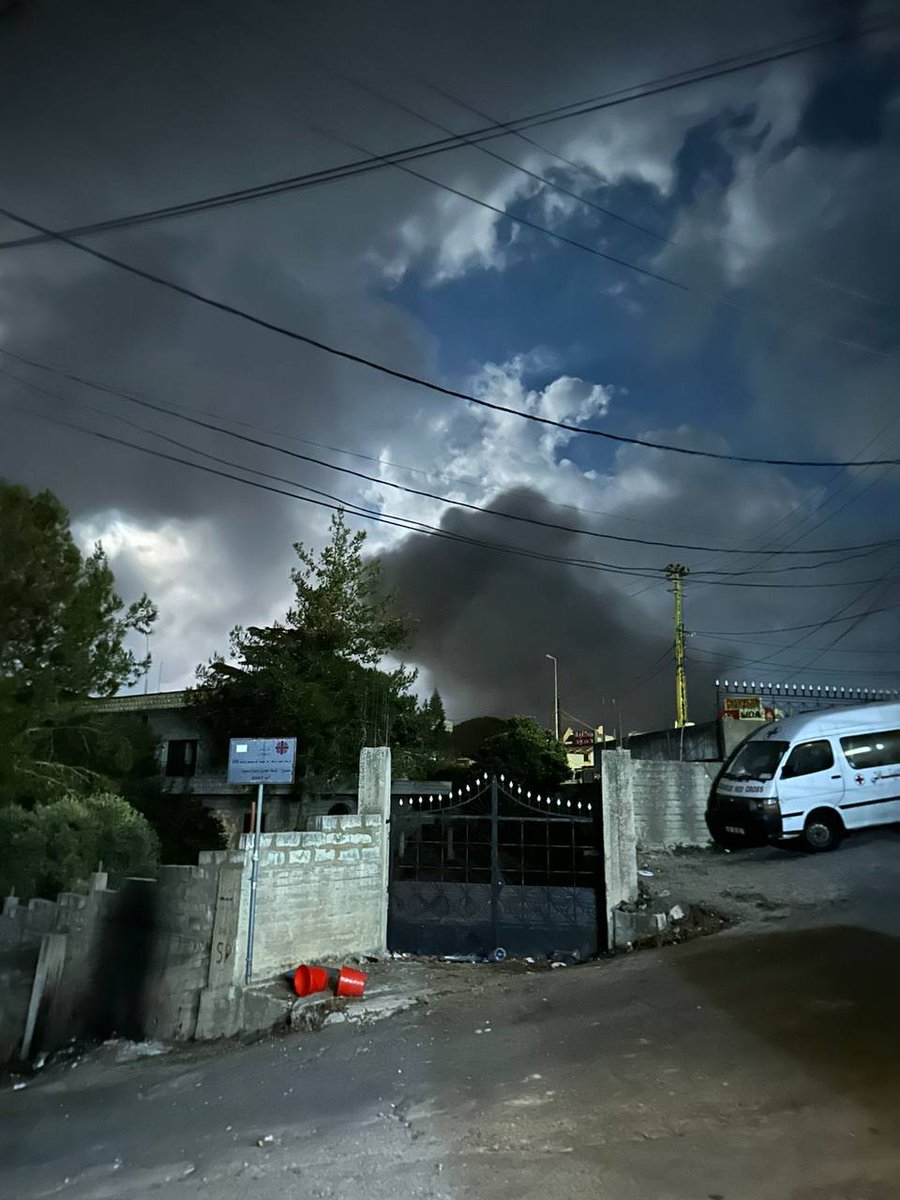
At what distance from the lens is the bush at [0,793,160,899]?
14.6 m

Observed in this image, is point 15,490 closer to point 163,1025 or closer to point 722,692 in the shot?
point 163,1025

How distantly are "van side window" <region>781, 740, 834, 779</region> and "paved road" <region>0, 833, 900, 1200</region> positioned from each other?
384cm

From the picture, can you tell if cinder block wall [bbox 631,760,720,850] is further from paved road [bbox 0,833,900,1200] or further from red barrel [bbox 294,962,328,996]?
red barrel [bbox 294,962,328,996]

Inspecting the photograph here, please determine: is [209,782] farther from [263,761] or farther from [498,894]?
[498,894]

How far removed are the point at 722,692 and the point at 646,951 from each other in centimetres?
883

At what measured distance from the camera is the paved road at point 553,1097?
14.5 ft

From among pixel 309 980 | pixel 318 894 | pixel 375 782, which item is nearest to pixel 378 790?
pixel 375 782

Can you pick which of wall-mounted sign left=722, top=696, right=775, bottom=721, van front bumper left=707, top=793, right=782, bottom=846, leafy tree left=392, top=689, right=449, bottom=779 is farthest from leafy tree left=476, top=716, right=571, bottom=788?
van front bumper left=707, top=793, right=782, bottom=846

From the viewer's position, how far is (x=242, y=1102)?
6.62 metres

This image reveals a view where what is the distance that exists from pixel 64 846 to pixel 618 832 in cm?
1016

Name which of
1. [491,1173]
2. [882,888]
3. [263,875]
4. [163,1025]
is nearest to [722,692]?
[882,888]

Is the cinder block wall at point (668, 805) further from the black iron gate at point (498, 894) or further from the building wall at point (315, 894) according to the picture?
the building wall at point (315, 894)

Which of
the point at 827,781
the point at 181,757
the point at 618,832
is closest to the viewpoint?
the point at 618,832

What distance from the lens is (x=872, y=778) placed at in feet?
43.9
